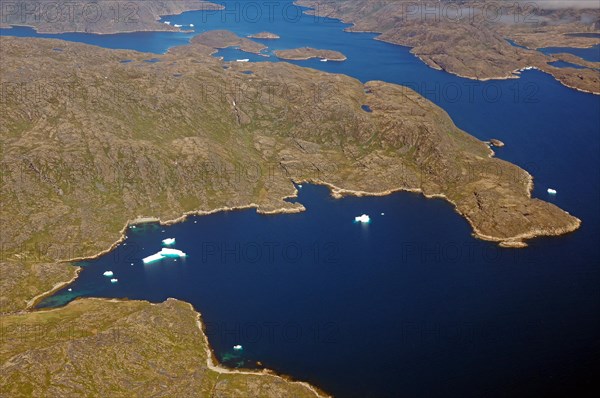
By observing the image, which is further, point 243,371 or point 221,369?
point 221,369

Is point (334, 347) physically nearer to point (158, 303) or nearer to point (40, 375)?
point (158, 303)

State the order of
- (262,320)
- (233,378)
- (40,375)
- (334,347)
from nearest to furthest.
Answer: (40,375) → (233,378) → (334,347) → (262,320)

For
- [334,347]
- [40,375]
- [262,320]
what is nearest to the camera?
[40,375]

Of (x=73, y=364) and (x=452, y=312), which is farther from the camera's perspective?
(x=452, y=312)

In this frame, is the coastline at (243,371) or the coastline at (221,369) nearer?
the coastline at (243,371)

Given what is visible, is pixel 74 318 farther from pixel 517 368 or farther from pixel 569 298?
pixel 569 298

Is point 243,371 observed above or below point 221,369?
above

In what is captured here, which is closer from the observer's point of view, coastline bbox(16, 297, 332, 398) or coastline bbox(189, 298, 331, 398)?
coastline bbox(189, 298, 331, 398)

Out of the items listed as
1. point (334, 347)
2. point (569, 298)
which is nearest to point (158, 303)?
point (334, 347)

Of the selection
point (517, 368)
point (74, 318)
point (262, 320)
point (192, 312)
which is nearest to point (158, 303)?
point (192, 312)
